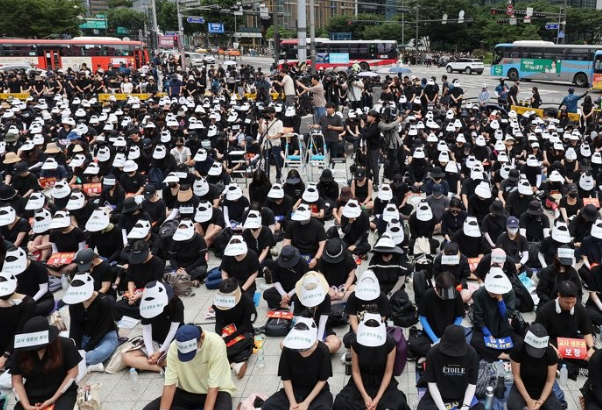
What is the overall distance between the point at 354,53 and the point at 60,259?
45543 mm

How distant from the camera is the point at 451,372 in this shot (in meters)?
→ 5.26

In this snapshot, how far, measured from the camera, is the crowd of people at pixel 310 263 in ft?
17.7

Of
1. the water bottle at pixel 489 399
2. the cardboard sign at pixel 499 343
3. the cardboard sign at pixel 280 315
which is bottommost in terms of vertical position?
the water bottle at pixel 489 399

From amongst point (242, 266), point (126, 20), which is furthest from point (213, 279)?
point (126, 20)

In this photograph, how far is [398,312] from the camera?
741 cm

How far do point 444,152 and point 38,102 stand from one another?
55.3 feet

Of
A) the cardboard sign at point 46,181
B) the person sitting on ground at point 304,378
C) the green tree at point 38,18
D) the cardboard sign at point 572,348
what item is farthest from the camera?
the green tree at point 38,18

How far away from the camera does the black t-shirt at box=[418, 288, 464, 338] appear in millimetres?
6383

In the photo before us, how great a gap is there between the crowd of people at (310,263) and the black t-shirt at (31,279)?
0.07ft

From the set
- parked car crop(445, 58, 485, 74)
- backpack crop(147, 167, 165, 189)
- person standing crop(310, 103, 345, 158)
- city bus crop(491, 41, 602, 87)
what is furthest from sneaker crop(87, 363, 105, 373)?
parked car crop(445, 58, 485, 74)

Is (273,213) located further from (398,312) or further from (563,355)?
(563,355)

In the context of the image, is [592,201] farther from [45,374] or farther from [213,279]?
[45,374]

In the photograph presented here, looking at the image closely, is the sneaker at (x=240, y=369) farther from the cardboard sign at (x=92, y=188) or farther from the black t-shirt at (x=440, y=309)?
the cardboard sign at (x=92, y=188)

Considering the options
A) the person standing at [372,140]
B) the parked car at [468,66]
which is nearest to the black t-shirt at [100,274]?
the person standing at [372,140]
